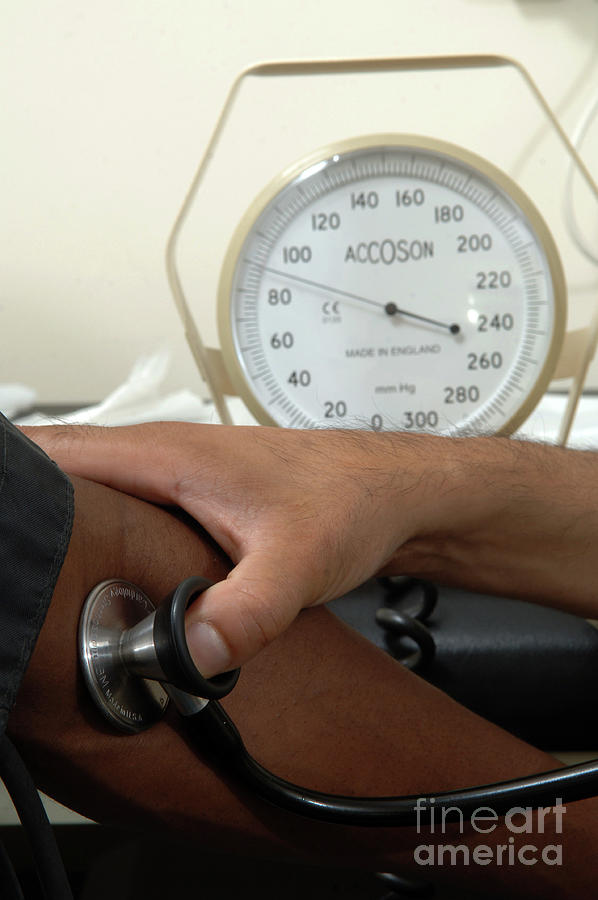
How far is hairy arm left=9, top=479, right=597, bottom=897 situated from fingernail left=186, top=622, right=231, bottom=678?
0.06m

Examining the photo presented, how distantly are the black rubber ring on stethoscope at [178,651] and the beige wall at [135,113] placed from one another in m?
1.08

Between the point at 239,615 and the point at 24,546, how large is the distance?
8cm

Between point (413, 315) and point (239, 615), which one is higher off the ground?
point (413, 315)

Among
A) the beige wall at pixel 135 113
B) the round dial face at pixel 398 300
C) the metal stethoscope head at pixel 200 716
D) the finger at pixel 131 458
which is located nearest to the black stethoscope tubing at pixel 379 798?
the metal stethoscope head at pixel 200 716

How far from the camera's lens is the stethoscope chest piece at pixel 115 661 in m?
0.32

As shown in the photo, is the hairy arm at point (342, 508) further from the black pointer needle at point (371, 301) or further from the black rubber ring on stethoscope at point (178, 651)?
the black pointer needle at point (371, 301)

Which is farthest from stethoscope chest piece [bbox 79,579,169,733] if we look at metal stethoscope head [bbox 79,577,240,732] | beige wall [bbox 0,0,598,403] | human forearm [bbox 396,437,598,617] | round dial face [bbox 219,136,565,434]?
beige wall [bbox 0,0,598,403]

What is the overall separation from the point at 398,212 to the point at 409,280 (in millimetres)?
63

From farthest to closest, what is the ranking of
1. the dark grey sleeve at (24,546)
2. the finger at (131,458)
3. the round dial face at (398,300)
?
1. the round dial face at (398,300)
2. the finger at (131,458)
3. the dark grey sleeve at (24,546)

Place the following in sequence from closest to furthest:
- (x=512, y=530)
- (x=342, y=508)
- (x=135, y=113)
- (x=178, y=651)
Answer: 1. (x=178, y=651)
2. (x=342, y=508)
3. (x=512, y=530)
4. (x=135, y=113)

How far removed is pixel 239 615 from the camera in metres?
0.30

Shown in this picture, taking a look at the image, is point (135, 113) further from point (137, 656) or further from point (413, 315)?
point (137, 656)

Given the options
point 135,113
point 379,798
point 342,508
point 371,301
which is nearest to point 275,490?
Result: point 342,508

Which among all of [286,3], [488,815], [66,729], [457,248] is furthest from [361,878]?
[286,3]
